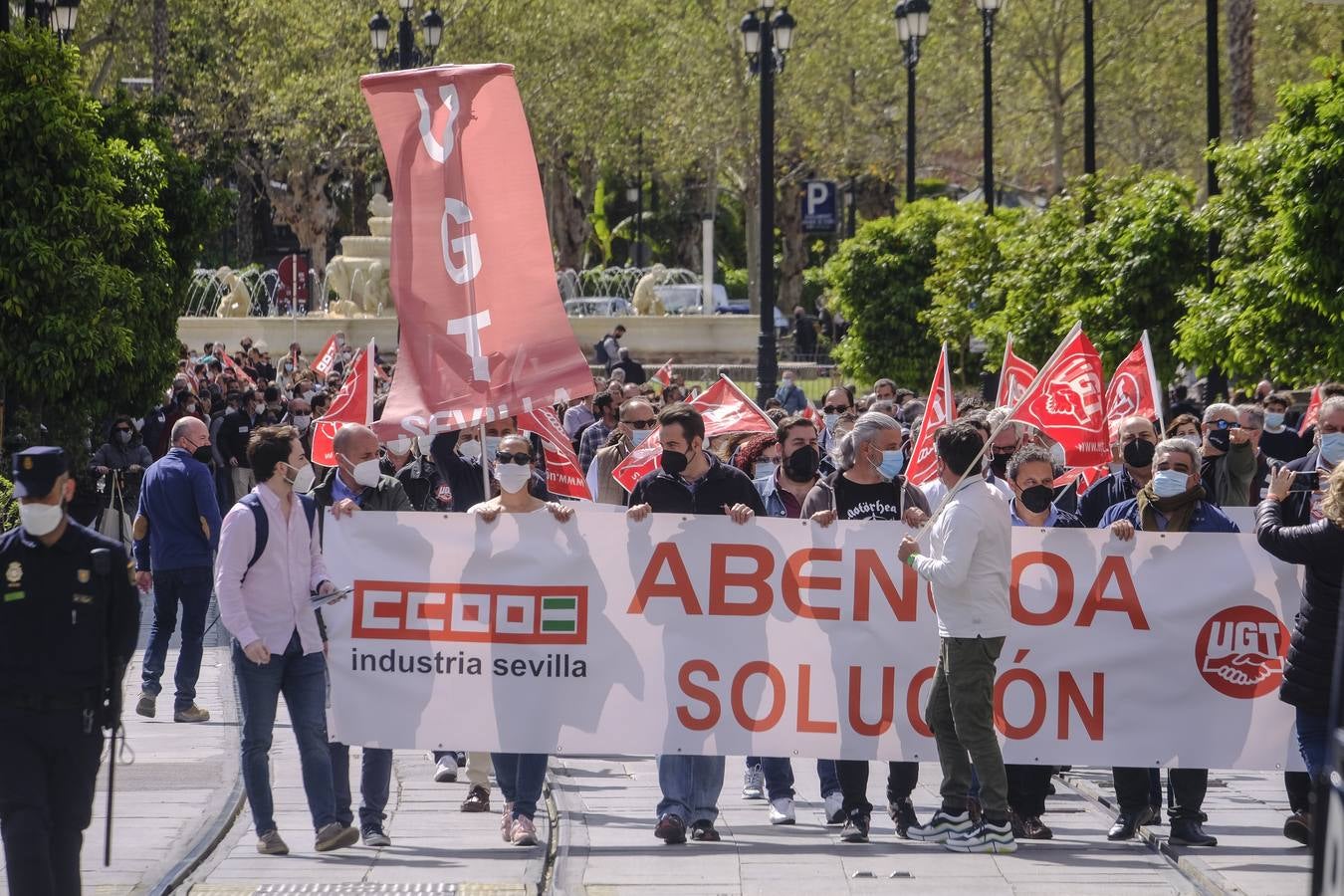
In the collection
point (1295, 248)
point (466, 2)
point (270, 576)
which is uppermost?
point (466, 2)

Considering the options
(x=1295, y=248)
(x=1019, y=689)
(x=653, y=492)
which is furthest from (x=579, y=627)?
(x=1295, y=248)

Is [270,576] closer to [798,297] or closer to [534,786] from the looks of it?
[534,786]

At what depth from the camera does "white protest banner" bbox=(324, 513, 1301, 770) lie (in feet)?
29.6

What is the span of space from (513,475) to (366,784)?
146 centimetres

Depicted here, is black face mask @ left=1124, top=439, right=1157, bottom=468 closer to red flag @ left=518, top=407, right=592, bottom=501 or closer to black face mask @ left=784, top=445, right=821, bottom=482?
black face mask @ left=784, top=445, right=821, bottom=482

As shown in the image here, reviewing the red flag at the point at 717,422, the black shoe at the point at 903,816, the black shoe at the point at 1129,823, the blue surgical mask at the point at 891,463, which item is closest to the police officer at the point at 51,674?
the black shoe at the point at 903,816

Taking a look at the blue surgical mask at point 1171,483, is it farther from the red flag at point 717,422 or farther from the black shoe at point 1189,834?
the red flag at point 717,422

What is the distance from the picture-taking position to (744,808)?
31.9 ft

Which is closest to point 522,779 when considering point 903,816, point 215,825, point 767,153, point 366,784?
point 366,784

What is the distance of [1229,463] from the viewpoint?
13.2 metres

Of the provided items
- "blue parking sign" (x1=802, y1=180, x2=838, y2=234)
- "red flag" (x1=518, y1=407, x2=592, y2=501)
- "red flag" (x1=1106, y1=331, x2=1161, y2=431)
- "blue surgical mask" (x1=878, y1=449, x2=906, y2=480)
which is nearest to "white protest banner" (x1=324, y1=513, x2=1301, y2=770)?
"blue surgical mask" (x1=878, y1=449, x2=906, y2=480)

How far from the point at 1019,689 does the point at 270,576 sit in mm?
3268

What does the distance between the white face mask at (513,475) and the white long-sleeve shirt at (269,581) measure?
0.90 metres

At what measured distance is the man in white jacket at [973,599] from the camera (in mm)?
8117
